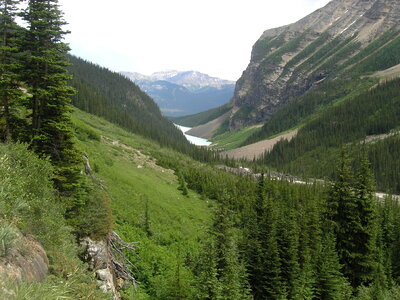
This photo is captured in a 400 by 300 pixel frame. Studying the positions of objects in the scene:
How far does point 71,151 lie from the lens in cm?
1523

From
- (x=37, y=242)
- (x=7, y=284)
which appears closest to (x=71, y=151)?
(x=37, y=242)

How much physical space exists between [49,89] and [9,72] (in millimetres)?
2748

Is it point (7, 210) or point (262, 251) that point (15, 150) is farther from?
point (262, 251)

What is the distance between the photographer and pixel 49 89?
15.8 metres

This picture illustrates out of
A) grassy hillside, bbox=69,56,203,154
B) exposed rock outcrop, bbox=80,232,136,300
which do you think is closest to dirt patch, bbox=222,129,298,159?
grassy hillside, bbox=69,56,203,154

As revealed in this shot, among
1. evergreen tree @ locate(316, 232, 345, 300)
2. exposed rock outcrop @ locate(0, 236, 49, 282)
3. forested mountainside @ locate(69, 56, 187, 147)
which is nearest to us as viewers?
exposed rock outcrop @ locate(0, 236, 49, 282)

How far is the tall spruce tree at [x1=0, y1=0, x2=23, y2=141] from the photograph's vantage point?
15875 millimetres

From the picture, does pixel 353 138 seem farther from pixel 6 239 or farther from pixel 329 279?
pixel 6 239

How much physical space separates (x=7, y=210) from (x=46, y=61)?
10.5m

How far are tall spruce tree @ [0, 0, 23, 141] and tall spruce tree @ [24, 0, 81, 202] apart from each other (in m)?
0.65

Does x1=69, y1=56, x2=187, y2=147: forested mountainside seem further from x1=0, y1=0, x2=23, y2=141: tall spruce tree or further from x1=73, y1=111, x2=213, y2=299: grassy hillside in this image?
x1=0, y1=0, x2=23, y2=141: tall spruce tree

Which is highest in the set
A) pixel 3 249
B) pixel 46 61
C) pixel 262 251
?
pixel 46 61

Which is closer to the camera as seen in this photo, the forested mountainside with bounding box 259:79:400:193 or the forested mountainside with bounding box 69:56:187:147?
the forested mountainside with bounding box 259:79:400:193

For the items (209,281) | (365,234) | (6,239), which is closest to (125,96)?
(365,234)
